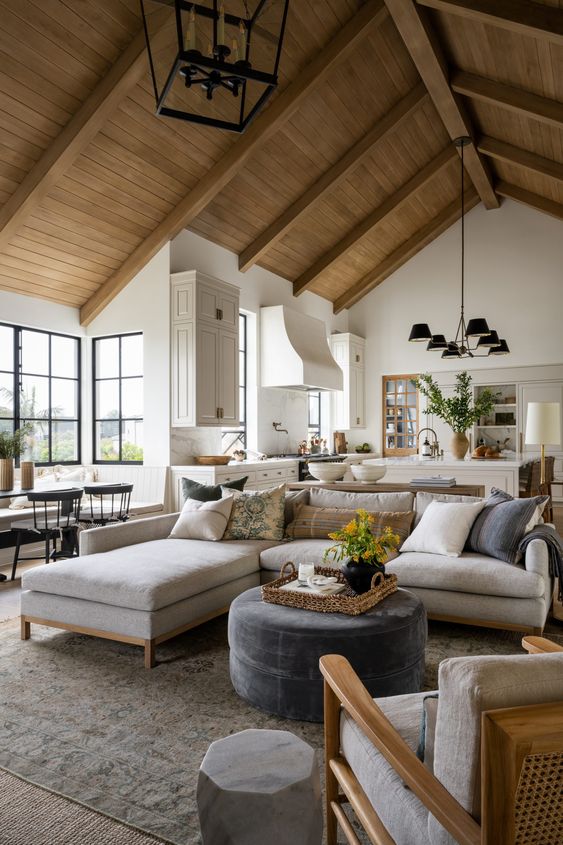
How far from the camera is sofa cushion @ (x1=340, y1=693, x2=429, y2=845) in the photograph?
4.10 ft

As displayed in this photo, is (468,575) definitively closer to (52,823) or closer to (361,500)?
(361,500)

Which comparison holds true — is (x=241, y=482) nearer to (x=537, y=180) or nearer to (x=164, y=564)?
(x=164, y=564)

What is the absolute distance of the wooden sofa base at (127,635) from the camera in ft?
9.93

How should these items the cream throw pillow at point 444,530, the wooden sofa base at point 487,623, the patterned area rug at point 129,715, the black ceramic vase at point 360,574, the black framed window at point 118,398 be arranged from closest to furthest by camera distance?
the patterned area rug at point 129,715
the black ceramic vase at point 360,574
the wooden sofa base at point 487,623
the cream throw pillow at point 444,530
the black framed window at point 118,398

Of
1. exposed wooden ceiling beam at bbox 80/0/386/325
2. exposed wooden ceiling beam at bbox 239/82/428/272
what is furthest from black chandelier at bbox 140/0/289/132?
exposed wooden ceiling beam at bbox 239/82/428/272

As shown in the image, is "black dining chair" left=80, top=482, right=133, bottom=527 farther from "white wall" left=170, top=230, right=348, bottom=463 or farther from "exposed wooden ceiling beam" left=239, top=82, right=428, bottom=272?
"exposed wooden ceiling beam" left=239, top=82, right=428, bottom=272

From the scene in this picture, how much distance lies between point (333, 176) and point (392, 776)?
22.3ft

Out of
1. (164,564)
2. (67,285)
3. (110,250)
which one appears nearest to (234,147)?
(110,250)

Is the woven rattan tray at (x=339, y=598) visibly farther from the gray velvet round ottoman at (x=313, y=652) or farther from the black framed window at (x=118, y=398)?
the black framed window at (x=118, y=398)

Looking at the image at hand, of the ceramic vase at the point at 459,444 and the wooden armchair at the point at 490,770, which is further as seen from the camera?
the ceramic vase at the point at 459,444

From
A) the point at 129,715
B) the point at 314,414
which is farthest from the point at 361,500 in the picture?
the point at 314,414

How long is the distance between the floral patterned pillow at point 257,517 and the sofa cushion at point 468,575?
981 mm

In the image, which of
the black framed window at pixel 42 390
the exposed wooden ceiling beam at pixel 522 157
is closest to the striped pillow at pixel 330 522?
the black framed window at pixel 42 390

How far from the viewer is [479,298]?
378 inches
